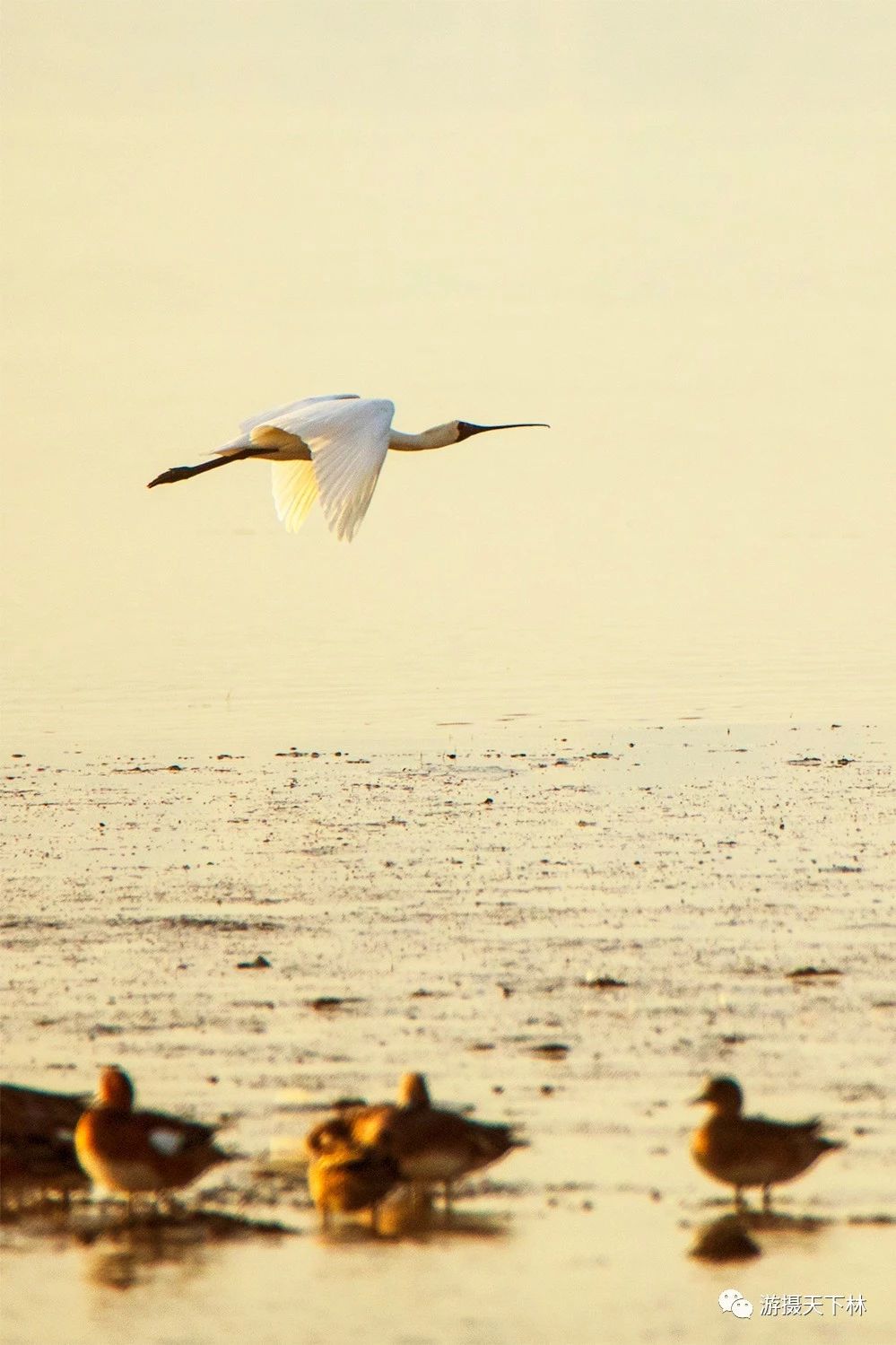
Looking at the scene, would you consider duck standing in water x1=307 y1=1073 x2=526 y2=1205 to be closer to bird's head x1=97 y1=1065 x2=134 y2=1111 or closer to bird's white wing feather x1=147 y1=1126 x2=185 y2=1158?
bird's white wing feather x1=147 y1=1126 x2=185 y2=1158

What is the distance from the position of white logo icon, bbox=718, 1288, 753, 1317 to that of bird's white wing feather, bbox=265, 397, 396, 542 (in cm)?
576

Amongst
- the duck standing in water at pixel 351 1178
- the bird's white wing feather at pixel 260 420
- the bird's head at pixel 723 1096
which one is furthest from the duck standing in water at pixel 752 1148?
the bird's white wing feather at pixel 260 420

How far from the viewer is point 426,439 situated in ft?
54.2

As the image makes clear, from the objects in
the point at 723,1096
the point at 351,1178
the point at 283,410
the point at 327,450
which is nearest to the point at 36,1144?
the point at 351,1178

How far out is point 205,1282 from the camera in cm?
677

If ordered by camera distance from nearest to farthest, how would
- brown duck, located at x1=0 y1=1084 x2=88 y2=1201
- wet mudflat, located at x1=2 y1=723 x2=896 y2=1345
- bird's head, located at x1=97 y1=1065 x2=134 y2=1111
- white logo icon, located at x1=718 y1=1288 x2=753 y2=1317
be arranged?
white logo icon, located at x1=718 y1=1288 x2=753 y2=1317
wet mudflat, located at x1=2 y1=723 x2=896 y2=1345
brown duck, located at x1=0 y1=1084 x2=88 y2=1201
bird's head, located at x1=97 y1=1065 x2=134 y2=1111

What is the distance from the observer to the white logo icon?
6559 mm

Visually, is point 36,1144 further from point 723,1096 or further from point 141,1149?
point 723,1096

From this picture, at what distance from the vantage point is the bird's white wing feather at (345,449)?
12.3 metres

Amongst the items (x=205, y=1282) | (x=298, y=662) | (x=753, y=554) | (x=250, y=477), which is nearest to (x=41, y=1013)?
(x=205, y=1282)

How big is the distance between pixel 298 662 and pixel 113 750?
645 centimetres

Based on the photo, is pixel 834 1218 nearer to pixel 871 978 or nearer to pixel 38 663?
pixel 871 978

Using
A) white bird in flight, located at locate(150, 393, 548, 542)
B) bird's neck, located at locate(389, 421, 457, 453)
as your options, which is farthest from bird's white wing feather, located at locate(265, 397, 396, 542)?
bird's neck, located at locate(389, 421, 457, 453)

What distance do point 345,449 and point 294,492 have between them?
295 centimetres
